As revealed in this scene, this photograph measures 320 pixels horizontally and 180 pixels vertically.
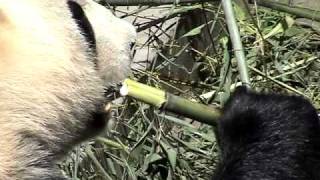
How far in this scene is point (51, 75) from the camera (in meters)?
1.52

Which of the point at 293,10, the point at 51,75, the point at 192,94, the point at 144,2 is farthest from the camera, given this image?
the point at 192,94

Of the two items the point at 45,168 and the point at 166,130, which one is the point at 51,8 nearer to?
the point at 45,168

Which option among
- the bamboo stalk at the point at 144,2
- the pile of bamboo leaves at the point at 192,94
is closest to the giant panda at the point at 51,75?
the bamboo stalk at the point at 144,2

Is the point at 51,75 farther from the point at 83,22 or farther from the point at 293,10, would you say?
the point at 293,10

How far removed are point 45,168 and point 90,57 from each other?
23cm

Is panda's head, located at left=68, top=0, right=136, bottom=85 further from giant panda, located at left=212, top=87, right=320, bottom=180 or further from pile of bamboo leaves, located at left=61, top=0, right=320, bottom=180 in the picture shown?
pile of bamboo leaves, located at left=61, top=0, right=320, bottom=180

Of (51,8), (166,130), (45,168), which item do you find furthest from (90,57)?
(166,130)

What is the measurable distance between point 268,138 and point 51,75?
599mm

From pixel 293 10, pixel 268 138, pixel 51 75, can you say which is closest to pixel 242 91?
pixel 268 138

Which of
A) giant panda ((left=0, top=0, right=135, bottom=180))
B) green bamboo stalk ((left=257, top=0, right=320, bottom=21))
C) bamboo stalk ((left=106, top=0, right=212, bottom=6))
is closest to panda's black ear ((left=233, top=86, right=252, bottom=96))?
giant panda ((left=0, top=0, right=135, bottom=180))

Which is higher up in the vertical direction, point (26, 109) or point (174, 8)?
point (26, 109)

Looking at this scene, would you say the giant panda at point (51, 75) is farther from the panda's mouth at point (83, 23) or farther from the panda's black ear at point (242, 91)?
the panda's black ear at point (242, 91)

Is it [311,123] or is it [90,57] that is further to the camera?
[311,123]

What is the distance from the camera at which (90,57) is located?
1616 millimetres
